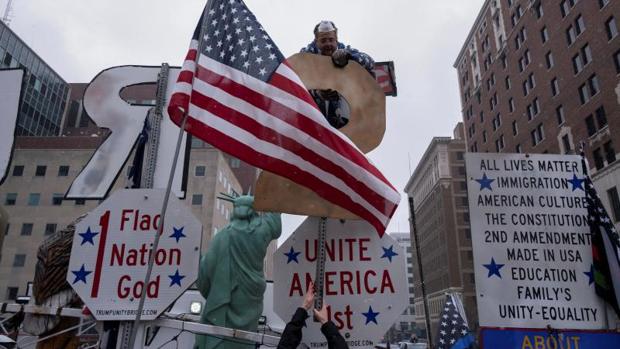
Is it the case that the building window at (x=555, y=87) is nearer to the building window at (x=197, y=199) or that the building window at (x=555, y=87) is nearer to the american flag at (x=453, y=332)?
the american flag at (x=453, y=332)

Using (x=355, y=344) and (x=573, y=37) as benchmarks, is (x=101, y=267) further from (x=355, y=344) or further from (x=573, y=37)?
(x=573, y=37)

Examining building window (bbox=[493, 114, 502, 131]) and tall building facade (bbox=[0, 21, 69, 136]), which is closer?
building window (bbox=[493, 114, 502, 131])

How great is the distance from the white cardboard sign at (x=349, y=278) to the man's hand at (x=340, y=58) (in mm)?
1354

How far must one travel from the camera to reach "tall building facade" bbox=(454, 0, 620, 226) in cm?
3011

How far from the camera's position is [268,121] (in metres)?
3.47

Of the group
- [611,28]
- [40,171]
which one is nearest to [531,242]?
[611,28]

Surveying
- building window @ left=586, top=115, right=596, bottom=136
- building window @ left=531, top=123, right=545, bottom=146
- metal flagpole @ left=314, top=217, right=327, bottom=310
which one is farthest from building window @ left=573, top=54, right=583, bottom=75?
metal flagpole @ left=314, top=217, right=327, bottom=310

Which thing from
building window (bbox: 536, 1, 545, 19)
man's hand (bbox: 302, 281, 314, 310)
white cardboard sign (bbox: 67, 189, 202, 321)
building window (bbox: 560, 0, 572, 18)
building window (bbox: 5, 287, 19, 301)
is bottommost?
man's hand (bbox: 302, 281, 314, 310)

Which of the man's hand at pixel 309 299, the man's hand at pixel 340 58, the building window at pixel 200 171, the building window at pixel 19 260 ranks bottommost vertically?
the man's hand at pixel 309 299

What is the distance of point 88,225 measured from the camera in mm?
3578

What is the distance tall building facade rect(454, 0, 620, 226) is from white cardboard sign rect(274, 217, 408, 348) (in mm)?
30041

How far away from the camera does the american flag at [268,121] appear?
133 inches

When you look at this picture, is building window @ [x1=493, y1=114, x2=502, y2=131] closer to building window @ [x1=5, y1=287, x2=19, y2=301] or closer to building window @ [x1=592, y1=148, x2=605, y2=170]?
building window @ [x1=592, y1=148, x2=605, y2=170]

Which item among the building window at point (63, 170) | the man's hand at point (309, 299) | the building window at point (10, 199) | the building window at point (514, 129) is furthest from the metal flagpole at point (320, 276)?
the building window at point (10, 199)
